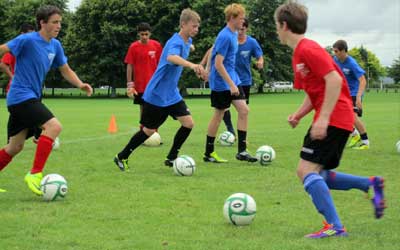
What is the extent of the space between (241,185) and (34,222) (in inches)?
117

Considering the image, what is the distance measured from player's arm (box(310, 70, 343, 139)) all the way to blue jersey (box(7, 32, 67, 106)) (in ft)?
12.3

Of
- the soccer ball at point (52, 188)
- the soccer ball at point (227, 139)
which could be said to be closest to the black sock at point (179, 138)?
the soccer ball at point (52, 188)

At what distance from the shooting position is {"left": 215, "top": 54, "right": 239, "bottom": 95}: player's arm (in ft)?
30.3

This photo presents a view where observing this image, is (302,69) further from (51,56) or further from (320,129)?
(51,56)

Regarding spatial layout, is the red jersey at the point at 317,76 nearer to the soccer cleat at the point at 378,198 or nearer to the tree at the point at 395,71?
the soccer cleat at the point at 378,198

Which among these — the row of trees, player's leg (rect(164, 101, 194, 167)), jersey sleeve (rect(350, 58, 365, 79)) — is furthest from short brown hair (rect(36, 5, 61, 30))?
the row of trees

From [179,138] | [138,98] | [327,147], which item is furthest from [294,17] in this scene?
[138,98]

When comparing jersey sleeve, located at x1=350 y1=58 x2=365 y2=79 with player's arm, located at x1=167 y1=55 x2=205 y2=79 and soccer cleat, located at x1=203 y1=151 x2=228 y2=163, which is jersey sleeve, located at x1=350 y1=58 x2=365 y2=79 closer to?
soccer cleat, located at x1=203 y1=151 x2=228 y2=163

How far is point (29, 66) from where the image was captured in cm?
702

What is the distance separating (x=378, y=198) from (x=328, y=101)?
108 centimetres

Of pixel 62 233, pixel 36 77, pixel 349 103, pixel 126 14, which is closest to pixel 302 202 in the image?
pixel 349 103

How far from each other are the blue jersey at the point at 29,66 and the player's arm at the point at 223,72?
303 cm

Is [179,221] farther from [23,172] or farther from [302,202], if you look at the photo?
[23,172]

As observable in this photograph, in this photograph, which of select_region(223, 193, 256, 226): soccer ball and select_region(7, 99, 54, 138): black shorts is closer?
select_region(223, 193, 256, 226): soccer ball
